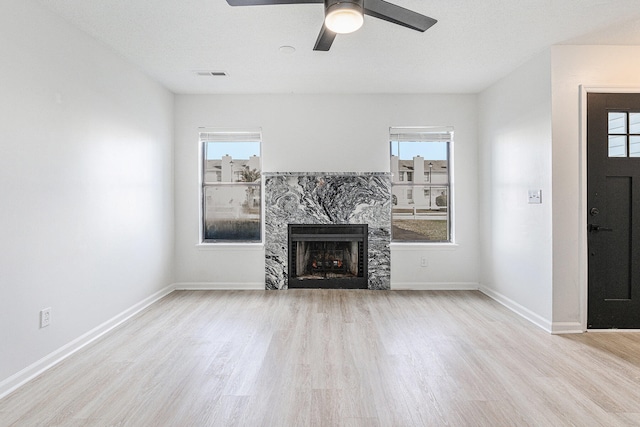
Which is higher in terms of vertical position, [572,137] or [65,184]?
[572,137]

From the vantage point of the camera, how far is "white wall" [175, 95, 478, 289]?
4773 mm

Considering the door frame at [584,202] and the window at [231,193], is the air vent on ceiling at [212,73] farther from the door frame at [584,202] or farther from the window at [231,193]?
the door frame at [584,202]

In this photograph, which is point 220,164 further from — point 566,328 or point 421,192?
point 566,328

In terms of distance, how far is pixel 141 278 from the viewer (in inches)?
155

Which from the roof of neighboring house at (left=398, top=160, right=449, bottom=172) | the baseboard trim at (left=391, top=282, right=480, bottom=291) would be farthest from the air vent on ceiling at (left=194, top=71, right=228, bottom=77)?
the baseboard trim at (left=391, top=282, right=480, bottom=291)

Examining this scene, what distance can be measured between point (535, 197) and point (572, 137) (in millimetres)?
620

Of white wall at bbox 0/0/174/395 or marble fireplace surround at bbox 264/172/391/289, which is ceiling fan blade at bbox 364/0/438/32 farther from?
marble fireplace surround at bbox 264/172/391/289

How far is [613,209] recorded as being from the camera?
10.6 ft

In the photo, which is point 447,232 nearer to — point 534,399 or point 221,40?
point 534,399

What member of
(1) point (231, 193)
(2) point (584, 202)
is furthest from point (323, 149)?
(2) point (584, 202)

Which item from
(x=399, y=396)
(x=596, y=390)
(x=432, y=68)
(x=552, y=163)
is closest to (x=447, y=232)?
(x=552, y=163)

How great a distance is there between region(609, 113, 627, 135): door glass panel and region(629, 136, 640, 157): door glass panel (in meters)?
0.12

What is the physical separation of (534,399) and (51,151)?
11.9ft

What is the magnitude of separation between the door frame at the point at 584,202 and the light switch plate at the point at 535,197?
1.02ft
